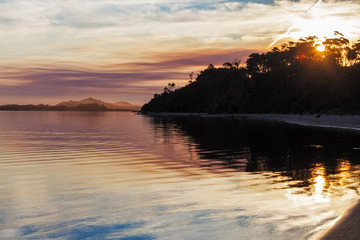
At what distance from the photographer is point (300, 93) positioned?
143250 millimetres

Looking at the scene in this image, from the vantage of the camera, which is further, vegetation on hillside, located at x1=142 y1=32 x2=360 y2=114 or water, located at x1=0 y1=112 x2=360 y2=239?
vegetation on hillside, located at x1=142 y1=32 x2=360 y2=114

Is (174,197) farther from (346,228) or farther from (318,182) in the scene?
(318,182)


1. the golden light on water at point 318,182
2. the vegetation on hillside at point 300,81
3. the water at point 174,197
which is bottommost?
the golden light on water at point 318,182

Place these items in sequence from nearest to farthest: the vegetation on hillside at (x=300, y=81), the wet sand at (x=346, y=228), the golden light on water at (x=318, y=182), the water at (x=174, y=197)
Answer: the wet sand at (x=346, y=228)
the water at (x=174, y=197)
the golden light on water at (x=318, y=182)
the vegetation on hillside at (x=300, y=81)

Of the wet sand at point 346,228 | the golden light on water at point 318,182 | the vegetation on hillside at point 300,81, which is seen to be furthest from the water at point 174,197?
the vegetation on hillside at point 300,81

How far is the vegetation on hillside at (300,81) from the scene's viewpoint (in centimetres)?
12438

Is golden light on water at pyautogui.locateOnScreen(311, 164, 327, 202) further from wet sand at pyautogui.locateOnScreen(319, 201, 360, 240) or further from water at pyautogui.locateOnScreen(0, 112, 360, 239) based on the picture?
wet sand at pyautogui.locateOnScreen(319, 201, 360, 240)

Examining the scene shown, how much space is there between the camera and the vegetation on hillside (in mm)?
124375

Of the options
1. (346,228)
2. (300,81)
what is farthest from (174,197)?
(300,81)

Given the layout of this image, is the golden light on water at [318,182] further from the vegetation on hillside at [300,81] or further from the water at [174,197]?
the vegetation on hillside at [300,81]

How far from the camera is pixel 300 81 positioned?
14625 centimetres

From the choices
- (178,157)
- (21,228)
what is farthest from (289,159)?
(21,228)

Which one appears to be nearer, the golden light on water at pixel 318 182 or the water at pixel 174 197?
the water at pixel 174 197

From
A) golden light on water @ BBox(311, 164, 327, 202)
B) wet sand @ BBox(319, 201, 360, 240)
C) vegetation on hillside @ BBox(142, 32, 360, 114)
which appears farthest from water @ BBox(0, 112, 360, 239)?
vegetation on hillside @ BBox(142, 32, 360, 114)
